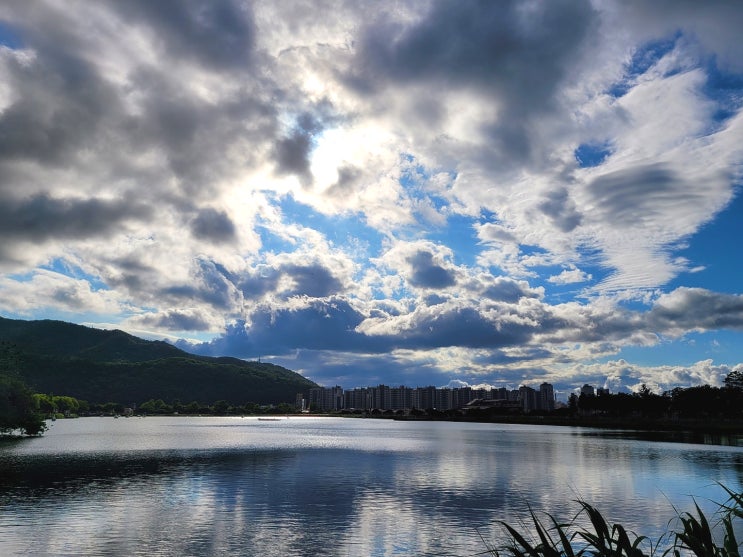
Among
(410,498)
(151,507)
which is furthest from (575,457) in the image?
(151,507)

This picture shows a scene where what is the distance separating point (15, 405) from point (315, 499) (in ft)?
432

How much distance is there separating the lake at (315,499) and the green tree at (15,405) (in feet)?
150

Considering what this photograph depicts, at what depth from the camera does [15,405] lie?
520ft

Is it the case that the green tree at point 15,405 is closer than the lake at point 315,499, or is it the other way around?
the lake at point 315,499

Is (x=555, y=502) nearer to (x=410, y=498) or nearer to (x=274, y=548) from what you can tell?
(x=410, y=498)

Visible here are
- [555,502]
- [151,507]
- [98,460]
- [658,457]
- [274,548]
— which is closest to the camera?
[274,548]

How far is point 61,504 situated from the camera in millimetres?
56781

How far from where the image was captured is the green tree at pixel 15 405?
151125mm

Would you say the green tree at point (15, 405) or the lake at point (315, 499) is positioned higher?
the green tree at point (15, 405)

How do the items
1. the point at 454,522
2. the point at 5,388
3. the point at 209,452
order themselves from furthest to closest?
the point at 5,388 < the point at 209,452 < the point at 454,522

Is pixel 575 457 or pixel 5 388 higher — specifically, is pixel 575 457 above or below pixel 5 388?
below

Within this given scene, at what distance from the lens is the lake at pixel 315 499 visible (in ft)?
138

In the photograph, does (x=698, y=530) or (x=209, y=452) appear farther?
(x=209, y=452)

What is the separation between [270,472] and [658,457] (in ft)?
249
